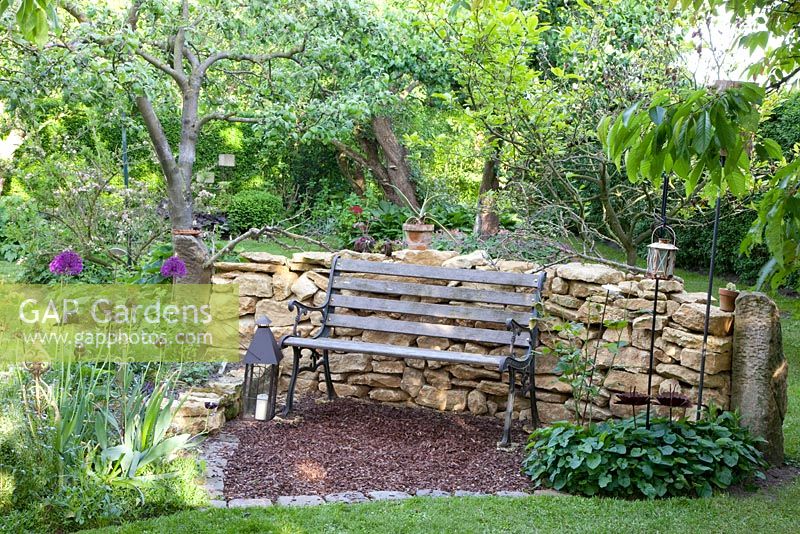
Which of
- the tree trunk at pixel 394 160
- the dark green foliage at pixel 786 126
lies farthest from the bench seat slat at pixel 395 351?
the tree trunk at pixel 394 160

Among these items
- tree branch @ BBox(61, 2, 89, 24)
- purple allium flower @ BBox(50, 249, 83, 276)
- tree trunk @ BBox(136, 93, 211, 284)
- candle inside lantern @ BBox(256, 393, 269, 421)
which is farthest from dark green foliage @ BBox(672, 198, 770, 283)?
purple allium flower @ BBox(50, 249, 83, 276)

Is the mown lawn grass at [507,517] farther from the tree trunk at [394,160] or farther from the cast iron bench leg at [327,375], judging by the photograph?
the tree trunk at [394,160]

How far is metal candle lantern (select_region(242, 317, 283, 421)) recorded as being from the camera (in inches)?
184

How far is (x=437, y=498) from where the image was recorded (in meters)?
3.63

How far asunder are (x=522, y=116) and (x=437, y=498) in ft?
10.1

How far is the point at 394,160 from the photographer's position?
39.9 feet

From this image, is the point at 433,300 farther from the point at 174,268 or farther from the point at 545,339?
the point at 174,268

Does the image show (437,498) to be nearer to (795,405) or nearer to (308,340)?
(308,340)

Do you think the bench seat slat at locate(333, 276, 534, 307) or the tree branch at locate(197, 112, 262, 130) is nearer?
the bench seat slat at locate(333, 276, 534, 307)

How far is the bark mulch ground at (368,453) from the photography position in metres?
3.82

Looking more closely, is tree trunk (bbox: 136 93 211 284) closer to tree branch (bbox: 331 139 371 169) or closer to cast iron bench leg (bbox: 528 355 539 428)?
cast iron bench leg (bbox: 528 355 539 428)

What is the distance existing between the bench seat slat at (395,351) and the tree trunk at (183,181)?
4.26 feet

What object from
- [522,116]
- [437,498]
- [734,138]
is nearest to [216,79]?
[522,116]

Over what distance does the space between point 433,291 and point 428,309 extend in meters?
0.12
